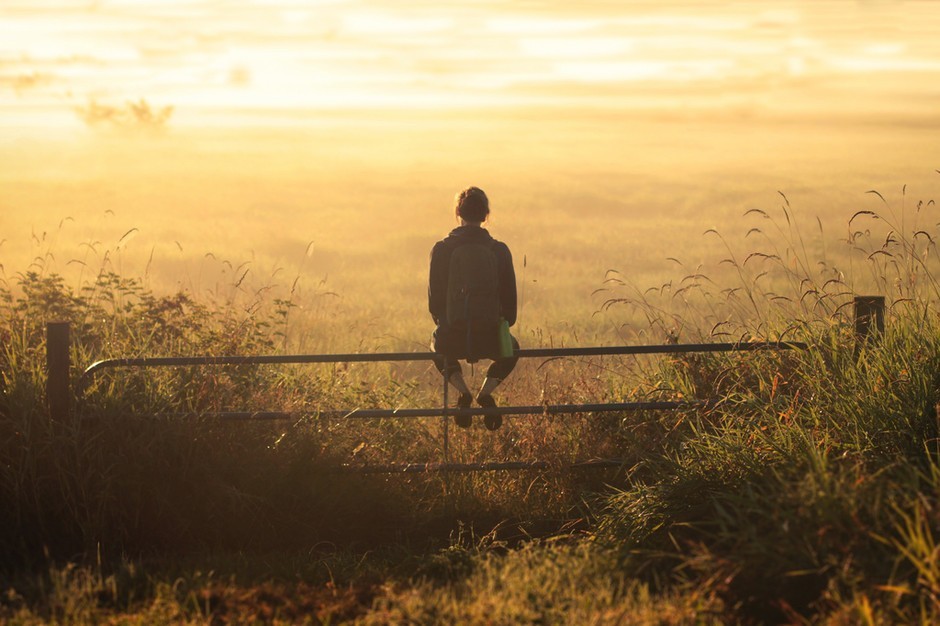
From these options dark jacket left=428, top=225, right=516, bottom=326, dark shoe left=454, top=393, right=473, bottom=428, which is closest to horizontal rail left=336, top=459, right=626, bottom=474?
dark shoe left=454, top=393, right=473, bottom=428

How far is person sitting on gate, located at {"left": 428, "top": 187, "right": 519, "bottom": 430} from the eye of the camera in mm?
7438

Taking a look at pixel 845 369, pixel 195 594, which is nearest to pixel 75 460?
pixel 195 594

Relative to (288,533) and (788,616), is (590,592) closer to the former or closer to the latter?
(788,616)

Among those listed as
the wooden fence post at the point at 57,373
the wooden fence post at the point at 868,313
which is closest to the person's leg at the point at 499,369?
the wooden fence post at the point at 868,313

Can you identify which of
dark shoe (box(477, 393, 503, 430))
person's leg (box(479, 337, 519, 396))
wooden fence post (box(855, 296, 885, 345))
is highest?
wooden fence post (box(855, 296, 885, 345))

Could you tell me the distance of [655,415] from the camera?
787 cm

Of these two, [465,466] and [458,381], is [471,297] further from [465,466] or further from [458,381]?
[465,466]

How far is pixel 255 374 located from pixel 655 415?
319 centimetres

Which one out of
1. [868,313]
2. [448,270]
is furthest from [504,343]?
[868,313]

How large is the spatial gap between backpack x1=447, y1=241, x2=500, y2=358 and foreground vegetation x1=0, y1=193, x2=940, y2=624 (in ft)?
2.88

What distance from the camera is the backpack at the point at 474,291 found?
7.43m

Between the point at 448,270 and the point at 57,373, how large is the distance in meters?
2.78

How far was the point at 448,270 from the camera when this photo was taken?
7.59 meters

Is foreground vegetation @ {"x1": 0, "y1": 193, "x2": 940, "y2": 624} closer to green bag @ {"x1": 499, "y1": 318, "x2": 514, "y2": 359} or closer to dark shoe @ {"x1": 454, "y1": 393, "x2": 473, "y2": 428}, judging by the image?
dark shoe @ {"x1": 454, "y1": 393, "x2": 473, "y2": 428}
